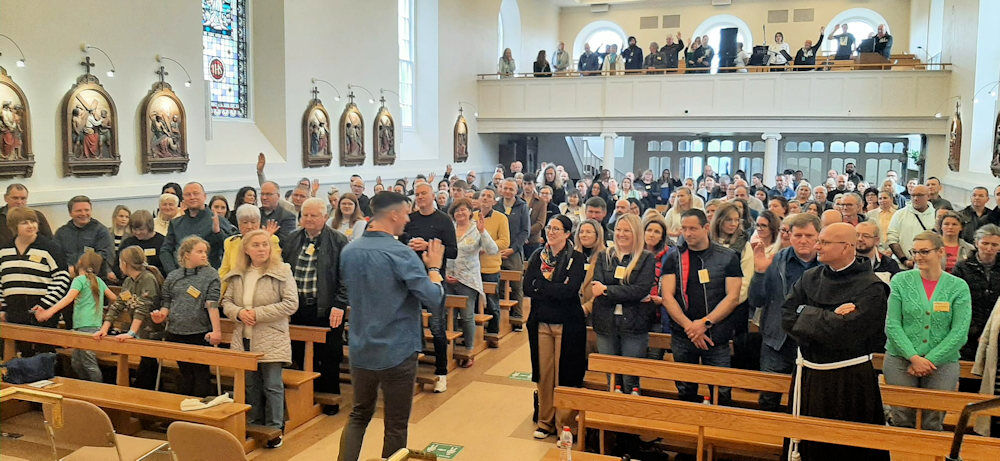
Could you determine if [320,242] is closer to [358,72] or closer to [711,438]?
[711,438]

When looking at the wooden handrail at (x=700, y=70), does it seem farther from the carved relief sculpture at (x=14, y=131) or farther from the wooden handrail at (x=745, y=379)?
the wooden handrail at (x=745, y=379)

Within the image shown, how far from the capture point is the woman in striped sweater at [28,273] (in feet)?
19.4

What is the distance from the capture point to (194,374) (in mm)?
5473

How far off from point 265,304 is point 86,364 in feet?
6.04

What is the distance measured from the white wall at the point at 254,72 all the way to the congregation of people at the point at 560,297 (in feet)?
9.50

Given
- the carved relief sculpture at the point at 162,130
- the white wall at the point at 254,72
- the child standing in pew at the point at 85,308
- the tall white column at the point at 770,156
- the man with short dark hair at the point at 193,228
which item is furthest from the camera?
the tall white column at the point at 770,156

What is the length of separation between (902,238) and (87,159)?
9613 mm

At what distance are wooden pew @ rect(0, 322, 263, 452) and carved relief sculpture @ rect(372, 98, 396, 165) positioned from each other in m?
10.3

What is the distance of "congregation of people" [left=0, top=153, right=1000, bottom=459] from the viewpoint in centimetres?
381

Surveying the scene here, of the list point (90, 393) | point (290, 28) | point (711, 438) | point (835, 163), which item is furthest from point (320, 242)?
point (835, 163)

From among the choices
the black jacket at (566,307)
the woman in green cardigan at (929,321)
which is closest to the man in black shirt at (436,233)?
the black jacket at (566,307)

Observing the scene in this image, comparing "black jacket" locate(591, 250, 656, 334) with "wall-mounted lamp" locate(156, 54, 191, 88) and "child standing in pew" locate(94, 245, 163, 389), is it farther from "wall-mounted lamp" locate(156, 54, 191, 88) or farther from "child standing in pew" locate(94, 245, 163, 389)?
"wall-mounted lamp" locate(156, 54, 191, 88)

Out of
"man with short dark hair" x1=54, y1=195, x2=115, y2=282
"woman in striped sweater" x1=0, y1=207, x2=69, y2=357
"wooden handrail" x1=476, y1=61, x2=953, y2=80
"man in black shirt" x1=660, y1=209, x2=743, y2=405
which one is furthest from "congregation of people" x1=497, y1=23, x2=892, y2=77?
"woman in striped sweater" x1=0, y1=207, x2=69, y2=357

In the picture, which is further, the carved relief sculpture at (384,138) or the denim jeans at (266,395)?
the carved relief sculpture at (384,138)
